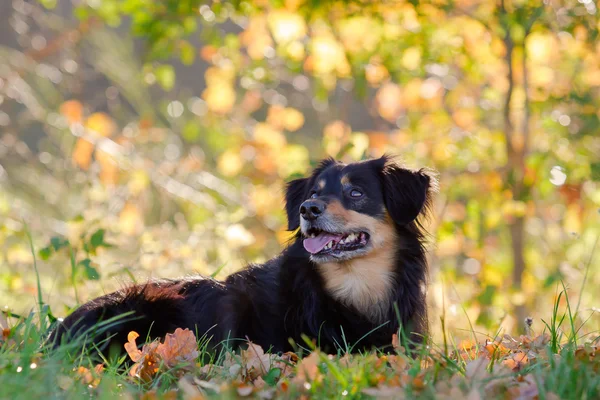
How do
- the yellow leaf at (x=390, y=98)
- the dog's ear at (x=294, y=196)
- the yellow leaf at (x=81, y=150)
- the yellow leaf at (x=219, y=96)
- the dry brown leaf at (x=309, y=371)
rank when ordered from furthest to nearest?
the yellow leaf at (x=390, y=98) → the yellow leaf at (x=219, y=96) → the yellow leaf at (x=81, y=150) → the dog's ear at (x=294, y=196) → the dry brown leaf at (x=309, y=371)

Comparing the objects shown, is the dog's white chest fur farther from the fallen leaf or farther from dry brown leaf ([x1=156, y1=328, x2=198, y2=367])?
the fallen leaf

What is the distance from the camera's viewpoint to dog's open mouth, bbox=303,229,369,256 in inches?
164

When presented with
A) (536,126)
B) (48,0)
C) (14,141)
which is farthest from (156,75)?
(536,126)

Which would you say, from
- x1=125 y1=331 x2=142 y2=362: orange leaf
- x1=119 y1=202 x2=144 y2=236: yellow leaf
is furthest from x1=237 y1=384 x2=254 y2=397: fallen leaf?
x1=119 y1=202 x2=144 y2=236: yellow leaf

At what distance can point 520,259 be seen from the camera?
729 centimetres

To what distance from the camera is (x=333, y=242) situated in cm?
422

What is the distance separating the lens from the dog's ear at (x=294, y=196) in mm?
4555

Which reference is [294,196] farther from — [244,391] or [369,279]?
[244,391]

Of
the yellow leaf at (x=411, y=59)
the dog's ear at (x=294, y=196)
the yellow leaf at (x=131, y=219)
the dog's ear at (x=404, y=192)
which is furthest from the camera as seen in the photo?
the yellow leaf at (x=131, y=219)

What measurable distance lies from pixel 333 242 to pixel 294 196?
58cm

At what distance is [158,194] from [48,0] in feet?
9.92

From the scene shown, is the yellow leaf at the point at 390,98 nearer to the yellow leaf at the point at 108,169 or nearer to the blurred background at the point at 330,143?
the blurred background at the point at 330,143

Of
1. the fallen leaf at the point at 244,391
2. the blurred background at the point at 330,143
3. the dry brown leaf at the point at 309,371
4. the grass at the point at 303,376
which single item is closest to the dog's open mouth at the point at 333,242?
the blurred background at the point at 330,143

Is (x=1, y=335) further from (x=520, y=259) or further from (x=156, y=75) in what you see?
(x=520, y=259)
